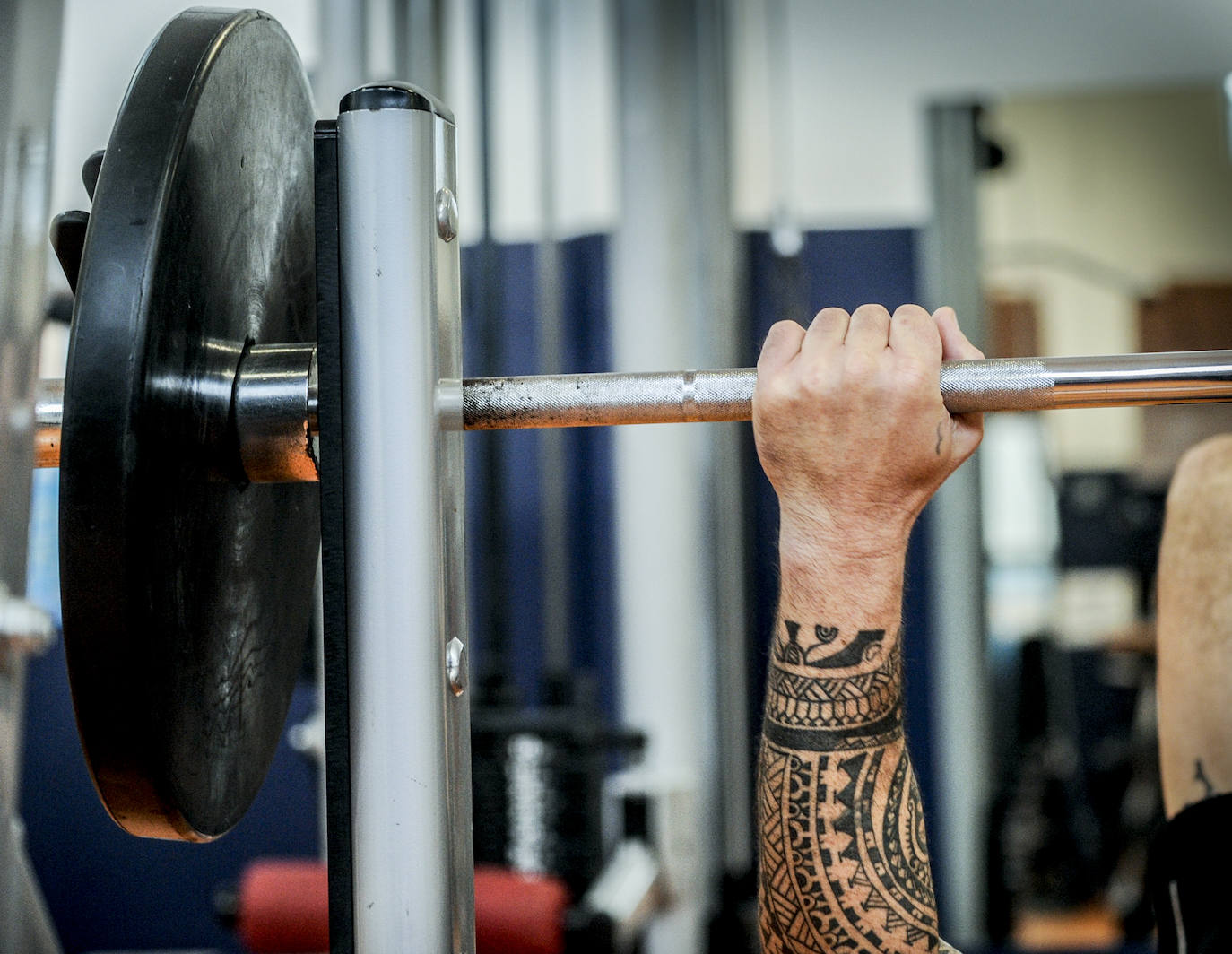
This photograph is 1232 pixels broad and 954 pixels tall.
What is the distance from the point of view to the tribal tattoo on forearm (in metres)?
0.70

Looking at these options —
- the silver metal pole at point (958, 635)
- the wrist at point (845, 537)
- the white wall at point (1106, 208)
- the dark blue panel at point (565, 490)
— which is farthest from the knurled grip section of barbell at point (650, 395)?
the white wall at point (1106, 208)

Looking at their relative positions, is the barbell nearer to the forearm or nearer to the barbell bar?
the barbell bar

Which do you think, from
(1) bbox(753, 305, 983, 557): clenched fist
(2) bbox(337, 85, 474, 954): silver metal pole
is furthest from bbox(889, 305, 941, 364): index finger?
(2) bbox(337, 85, 474, 954): silver metal pole

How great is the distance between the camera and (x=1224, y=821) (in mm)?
832

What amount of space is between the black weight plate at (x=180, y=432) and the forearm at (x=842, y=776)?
322mm

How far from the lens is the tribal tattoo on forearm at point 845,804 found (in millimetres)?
700

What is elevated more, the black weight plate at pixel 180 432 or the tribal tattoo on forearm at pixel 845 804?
the black weight plate at pixel 180 432

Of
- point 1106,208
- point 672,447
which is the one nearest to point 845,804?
point 672,447

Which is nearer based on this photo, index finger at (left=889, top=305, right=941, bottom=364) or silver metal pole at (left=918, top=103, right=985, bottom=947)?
index finger at (left=889, top=305, right=941, bottom=364)

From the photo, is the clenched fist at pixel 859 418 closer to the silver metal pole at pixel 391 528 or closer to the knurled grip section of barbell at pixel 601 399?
the knurled grip section of barbell at pixel 601 399

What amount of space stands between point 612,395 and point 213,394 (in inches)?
7.5

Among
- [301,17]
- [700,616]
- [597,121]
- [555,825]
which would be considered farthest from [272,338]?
[597,121]

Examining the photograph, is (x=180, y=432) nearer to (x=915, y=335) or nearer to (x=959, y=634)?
(x=915, y=335)

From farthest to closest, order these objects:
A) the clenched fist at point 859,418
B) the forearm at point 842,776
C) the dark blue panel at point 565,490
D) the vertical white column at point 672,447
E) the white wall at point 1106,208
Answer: the white wall at point 1106,208 → the dark blue panel at point 565,490 → the vertical white column at point 672,447 → the forearm at point 842,776 → the clenched fist at point 859,418
